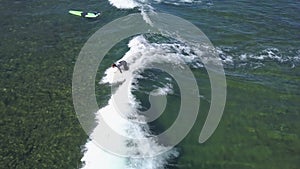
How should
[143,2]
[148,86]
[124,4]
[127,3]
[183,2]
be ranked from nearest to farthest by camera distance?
[148,86], [124,4], [127,3], [143,2], [183,2]

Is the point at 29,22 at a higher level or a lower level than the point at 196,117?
higher

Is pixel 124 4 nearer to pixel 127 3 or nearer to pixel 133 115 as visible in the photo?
pixel 127 3

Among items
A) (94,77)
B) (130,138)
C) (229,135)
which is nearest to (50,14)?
(94,77)

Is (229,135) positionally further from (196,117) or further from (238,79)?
(238,79)

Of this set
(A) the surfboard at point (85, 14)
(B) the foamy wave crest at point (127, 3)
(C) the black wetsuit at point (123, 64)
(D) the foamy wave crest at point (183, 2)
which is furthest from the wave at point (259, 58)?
(A) the surfboard at point (85, 14)

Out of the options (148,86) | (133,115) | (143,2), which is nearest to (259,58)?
(148,86)

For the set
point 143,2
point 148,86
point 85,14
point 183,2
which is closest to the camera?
point 148,86

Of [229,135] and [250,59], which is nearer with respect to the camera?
[229,135]
